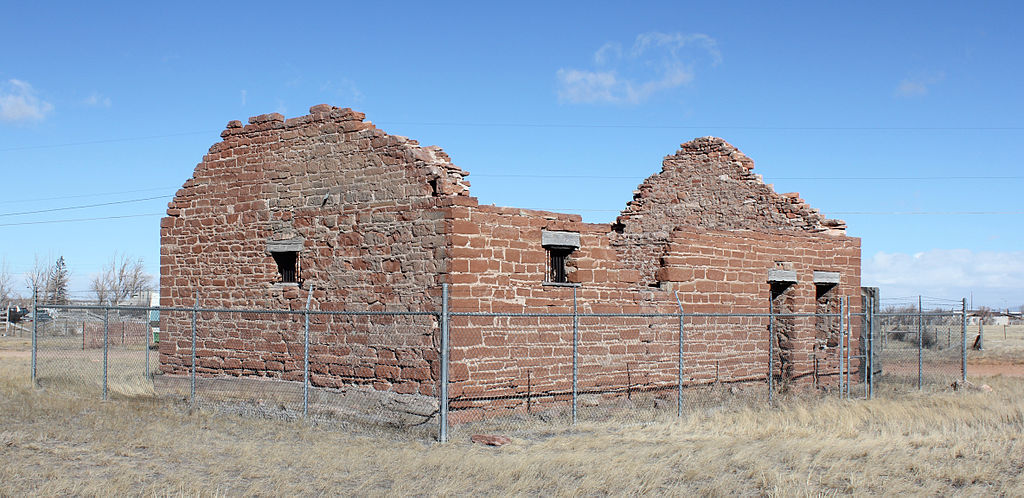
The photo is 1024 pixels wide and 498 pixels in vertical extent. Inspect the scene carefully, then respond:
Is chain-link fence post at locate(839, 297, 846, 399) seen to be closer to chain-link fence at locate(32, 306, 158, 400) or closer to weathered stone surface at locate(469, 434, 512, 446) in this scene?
weathered stone surface at locate(469, 434, 512, 446)

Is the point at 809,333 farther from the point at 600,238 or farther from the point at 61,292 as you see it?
the point at 61,292

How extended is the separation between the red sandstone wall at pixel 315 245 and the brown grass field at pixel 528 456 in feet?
6.13

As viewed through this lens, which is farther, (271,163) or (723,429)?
(271,163)

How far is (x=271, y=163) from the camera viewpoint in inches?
645

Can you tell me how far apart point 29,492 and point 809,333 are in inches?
588

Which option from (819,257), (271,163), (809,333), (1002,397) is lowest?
(1002,397)

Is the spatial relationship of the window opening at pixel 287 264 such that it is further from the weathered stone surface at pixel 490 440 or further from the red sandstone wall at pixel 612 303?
the weathered stone surface at pixel 490 440

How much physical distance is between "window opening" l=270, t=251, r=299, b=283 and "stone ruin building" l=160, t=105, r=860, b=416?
3 cm

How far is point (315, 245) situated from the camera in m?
15.5

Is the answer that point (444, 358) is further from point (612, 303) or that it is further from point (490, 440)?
point (612, 303)

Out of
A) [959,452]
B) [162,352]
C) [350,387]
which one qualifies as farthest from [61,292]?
[959,452]

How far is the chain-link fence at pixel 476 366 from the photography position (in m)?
13.4

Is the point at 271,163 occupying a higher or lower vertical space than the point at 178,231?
higher

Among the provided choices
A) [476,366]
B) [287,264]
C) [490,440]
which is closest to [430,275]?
[476,366]
